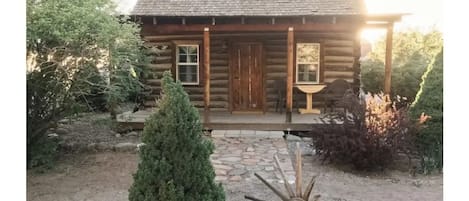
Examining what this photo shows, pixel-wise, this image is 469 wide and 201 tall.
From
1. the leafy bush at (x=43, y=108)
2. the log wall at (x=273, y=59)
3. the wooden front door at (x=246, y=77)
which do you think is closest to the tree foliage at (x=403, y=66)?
the log wall at (x=273, y=59)

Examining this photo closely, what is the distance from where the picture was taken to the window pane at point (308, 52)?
12625mm

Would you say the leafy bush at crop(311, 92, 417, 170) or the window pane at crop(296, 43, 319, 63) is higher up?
the window pane at crop(296, 43, 319, 63)

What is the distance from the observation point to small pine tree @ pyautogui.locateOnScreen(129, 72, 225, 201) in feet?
12.7

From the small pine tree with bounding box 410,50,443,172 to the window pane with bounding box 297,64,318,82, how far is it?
12.9 ft

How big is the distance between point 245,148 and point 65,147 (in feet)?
11.8

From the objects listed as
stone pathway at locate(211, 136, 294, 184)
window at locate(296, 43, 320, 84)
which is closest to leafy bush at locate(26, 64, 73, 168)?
stone pathway at locate(211, 136, 294, 184)

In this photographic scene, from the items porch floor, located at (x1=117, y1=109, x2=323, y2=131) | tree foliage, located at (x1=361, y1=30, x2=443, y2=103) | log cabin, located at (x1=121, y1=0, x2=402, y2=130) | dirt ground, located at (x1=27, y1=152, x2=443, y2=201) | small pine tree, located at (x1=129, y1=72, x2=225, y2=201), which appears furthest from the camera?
tree foliage, located at (x1=361, y1=30, x2=443, y2=103)

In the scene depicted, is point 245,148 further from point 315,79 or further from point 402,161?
point 315,79

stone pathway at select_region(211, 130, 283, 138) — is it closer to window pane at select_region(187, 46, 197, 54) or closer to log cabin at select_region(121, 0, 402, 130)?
log cabin at select_region(121, 0, 402, 130)

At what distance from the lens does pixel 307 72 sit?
12688 millimetres

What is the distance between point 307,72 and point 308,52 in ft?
1.84
